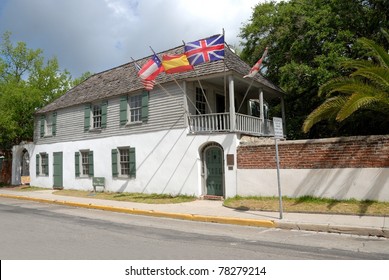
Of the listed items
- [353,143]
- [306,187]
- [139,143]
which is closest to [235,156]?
[306,187]

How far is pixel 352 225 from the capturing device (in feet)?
28.2

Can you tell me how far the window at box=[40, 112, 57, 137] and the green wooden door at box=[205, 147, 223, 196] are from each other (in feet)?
39.9

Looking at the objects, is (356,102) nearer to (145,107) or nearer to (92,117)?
(145,107)

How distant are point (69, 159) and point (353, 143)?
16.1 m

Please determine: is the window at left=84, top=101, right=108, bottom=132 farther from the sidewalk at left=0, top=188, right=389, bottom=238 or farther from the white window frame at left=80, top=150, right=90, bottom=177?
the sidewalk at left=0, top=188, right=389, bottom=238

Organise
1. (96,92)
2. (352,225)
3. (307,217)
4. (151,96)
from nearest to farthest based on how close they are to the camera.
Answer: (352,225) < (307,217) < (151,96) < (96,92)

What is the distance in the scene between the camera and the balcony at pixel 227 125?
1471cm

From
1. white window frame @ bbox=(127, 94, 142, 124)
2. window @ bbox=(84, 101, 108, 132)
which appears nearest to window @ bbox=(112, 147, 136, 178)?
white window frame @ bbox=(127, 94, 142, 124)

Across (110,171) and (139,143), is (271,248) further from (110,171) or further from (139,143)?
(110,171)

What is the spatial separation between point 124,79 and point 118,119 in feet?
8.77

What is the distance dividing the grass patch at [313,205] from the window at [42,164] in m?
14.7

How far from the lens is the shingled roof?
50.5 ft

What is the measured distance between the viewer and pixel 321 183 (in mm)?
11969

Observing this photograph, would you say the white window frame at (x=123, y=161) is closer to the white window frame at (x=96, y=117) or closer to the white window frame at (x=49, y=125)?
the white window frame at (x=96, y=117)
